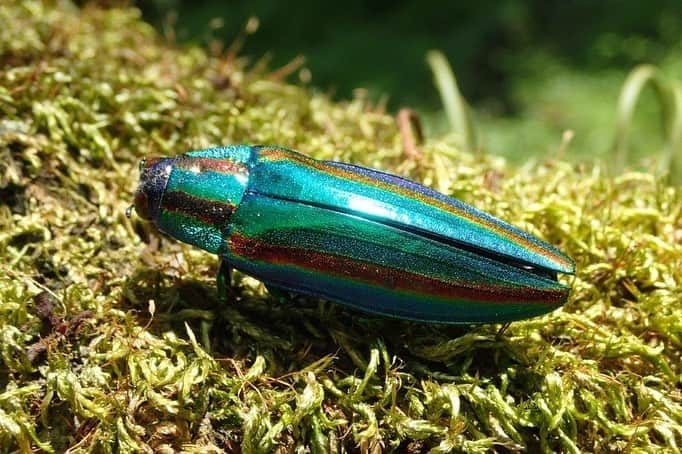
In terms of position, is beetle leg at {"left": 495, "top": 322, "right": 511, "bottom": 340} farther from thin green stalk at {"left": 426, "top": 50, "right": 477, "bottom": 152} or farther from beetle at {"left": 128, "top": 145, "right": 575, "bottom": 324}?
thin green stalk at {"left": 426, "top": 50, "right": 477, "bottom": 152}

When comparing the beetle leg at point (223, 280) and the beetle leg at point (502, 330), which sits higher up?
the beetle leg at point (502, 330)

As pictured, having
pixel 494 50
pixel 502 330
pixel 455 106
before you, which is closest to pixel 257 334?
pixel 502 330

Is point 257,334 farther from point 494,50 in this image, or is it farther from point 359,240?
point 494,50

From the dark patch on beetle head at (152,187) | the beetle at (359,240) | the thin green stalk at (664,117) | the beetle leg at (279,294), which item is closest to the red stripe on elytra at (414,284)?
the beetle at (359,240)

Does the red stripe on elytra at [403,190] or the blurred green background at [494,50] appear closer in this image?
the red stripe on elytra at [403,190]

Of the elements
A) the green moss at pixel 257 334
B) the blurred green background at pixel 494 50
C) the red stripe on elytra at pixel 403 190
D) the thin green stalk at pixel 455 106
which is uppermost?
the blurred green background at pixel 494 50

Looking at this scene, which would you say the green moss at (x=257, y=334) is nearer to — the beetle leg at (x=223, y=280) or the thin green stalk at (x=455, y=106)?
the beetle leg at (x=223, y=280)

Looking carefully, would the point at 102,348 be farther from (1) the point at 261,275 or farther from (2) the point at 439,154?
(2) the point at 439,154
